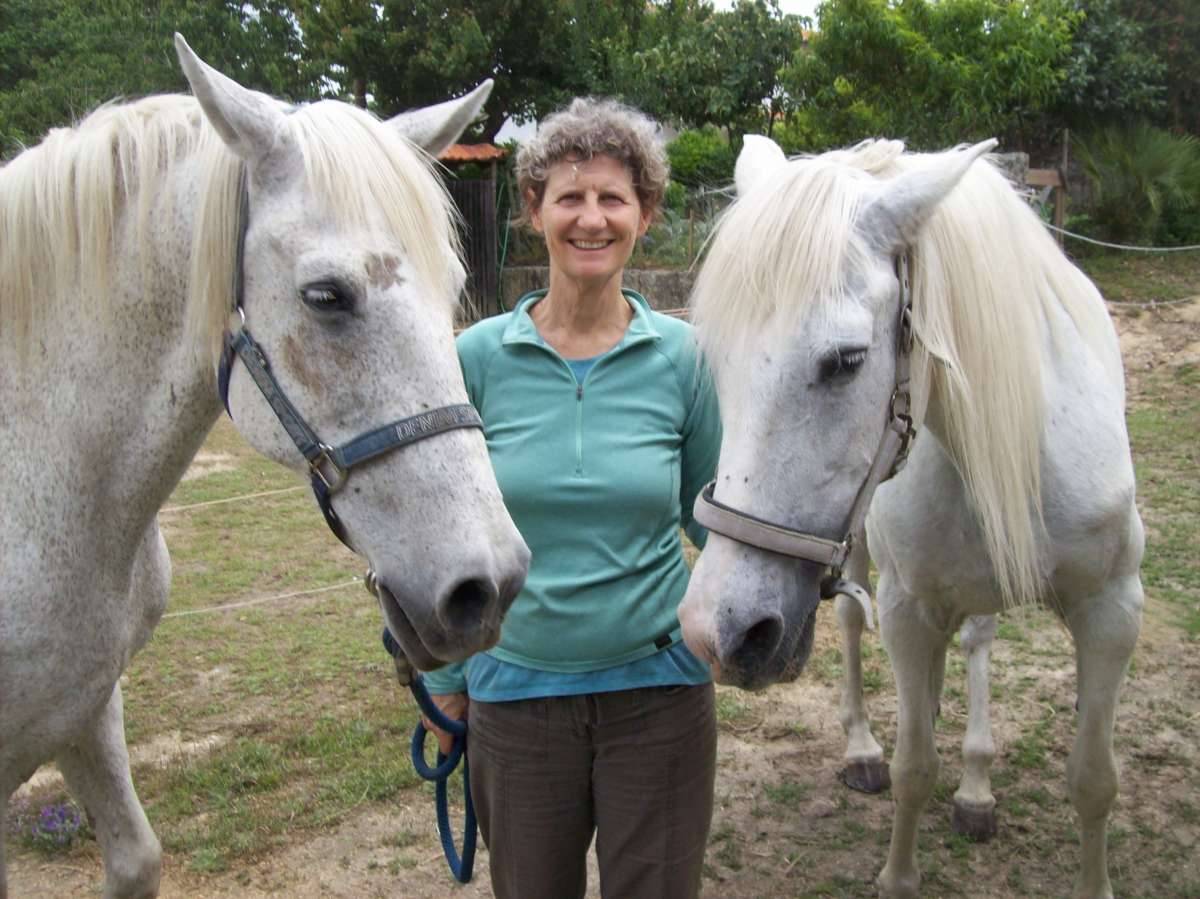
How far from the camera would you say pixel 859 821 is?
321cm

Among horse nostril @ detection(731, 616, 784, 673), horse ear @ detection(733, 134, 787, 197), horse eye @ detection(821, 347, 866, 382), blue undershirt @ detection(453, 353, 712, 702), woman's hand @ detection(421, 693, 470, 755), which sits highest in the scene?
horse ear @ detection(733, 134, 787, 197)

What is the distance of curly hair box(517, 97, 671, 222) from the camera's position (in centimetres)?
186

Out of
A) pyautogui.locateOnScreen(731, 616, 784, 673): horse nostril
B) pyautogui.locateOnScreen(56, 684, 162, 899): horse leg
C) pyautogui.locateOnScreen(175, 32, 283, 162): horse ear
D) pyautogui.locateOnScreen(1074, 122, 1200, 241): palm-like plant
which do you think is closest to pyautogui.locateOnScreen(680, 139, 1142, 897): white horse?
pyautogui.locateOnScreen(731, 616, 784, 673): horse nostril

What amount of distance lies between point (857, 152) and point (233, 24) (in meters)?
15.8

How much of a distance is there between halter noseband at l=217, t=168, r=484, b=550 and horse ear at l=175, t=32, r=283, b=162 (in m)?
0.07

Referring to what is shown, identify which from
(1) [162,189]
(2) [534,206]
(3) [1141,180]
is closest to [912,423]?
(2) [534,206]

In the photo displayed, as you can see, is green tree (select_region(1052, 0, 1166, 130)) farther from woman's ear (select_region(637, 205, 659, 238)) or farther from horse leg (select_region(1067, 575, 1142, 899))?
woman's ear (select_region(637, 205, 659, 238))

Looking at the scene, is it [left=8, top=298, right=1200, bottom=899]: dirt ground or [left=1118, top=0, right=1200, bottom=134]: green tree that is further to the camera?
[left=1118, top=0, right=1200, bottom=134]: green tree

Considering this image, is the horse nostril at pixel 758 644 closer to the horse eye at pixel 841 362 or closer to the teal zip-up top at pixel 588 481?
the teal zip-up top at pixel 588 481

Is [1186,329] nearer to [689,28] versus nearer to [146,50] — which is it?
[689,28]

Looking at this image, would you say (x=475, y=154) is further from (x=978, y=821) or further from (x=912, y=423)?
(x=912, y=423)

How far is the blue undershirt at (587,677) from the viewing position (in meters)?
1.82

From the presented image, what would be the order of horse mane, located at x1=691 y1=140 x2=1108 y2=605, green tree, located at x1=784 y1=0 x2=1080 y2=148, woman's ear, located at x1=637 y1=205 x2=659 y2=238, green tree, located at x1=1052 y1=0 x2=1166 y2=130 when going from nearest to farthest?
1. horse mane, located at x1=691 y1=140 x2=1108 y2=605
2. woman's ear, located at x1=637 y1=205 x2=659 y2=238
3. green tree, located at x1=784 y1=0 x2=1080 y2=148
4. green tree, located at x1=1052 y1=0 x2=1166 y2=130

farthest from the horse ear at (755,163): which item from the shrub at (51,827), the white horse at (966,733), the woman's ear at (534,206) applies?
the shrub at (51,827)
